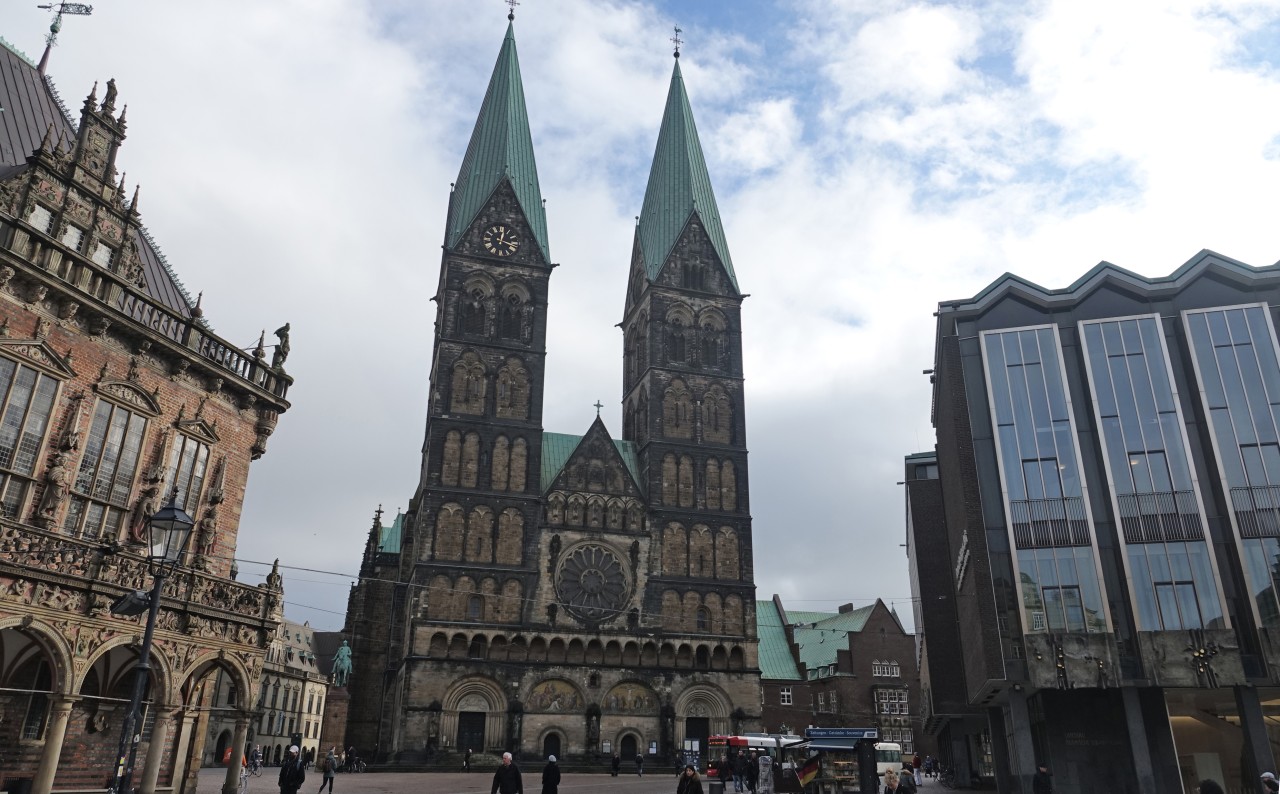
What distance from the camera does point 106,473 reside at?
61.0 feet

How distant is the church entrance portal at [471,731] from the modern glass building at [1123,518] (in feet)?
88.3

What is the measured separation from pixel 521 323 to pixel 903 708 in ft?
141

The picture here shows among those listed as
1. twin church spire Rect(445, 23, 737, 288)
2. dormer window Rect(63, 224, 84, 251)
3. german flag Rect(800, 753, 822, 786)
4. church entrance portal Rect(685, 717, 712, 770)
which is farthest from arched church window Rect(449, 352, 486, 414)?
dormer window Rect(63, 224, 84, 251)

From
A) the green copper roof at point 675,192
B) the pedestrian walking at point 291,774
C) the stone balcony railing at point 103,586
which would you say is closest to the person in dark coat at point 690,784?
the pedestrian walking at point 291,774

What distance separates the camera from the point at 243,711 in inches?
753

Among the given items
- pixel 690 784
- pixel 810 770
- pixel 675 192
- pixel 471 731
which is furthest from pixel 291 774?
pixel 675 192

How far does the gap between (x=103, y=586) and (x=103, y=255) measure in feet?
30.3

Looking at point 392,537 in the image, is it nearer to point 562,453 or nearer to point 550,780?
point 562,453

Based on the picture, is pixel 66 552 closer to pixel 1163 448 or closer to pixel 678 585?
pixel 1163 448

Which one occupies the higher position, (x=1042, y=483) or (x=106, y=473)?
(x=1042, y=483)

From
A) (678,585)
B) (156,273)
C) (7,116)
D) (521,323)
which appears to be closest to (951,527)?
(678,585)

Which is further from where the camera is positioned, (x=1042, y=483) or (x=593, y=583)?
(x=593, y=583)

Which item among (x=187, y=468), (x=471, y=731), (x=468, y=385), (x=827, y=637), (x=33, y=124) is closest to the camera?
(x=187, y=468)

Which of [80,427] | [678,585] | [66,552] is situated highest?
[678,585]
